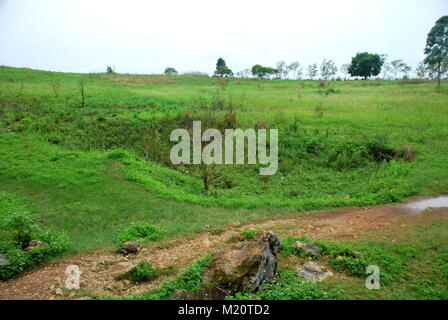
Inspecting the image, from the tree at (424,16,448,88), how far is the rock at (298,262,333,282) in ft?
109

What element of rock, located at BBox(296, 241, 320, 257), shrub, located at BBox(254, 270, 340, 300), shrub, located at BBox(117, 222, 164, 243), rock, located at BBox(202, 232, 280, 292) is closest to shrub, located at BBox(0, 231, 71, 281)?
shrub, located at BBox(117, 222, 164, 243)

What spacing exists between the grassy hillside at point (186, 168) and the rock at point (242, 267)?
3.06 metres

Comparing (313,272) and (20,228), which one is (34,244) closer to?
(20,228)

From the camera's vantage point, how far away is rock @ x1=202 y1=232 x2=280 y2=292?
588 cm

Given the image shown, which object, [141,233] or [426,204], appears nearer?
[141,233]

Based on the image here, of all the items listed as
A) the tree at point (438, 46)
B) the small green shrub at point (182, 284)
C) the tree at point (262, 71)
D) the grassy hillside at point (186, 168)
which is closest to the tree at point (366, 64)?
the tree at point (262, 71)

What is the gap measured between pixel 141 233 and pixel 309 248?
453 cm

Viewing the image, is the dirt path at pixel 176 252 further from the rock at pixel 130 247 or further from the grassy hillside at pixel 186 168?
the grassy hillside at pixel 186 168

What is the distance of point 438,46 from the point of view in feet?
109

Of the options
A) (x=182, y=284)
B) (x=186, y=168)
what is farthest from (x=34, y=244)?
(x=186, y=168)

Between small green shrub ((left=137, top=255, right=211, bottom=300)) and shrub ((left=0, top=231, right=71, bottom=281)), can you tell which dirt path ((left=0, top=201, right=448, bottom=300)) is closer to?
shrub ((left=0, top=231, right=71, bottom=281))

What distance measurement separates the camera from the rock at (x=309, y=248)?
24.1ft

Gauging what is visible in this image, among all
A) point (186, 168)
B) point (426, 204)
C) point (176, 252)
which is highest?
point (186, 168)
